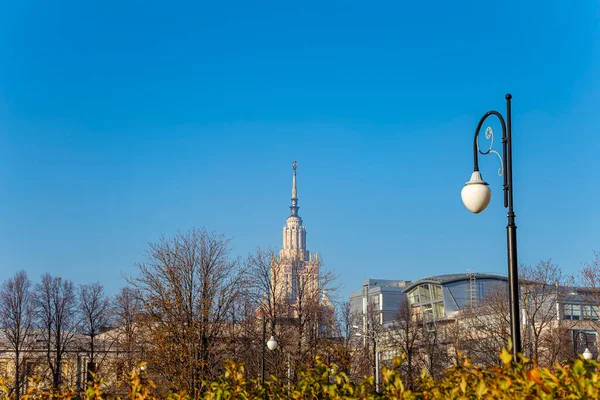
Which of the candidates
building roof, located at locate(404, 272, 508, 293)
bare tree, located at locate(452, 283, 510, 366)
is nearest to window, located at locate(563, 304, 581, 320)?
bare tree, located at locate(452, 283, 510, 366)

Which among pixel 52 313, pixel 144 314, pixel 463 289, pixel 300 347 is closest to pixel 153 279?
pixel 144 314

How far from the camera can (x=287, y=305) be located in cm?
4591

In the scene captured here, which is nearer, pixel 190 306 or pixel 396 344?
pixel 190 306

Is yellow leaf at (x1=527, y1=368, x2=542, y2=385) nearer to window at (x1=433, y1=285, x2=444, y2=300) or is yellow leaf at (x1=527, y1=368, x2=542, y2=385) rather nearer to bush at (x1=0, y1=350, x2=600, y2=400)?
bush at (x1=0, y1=350, x2=600, y2=400)

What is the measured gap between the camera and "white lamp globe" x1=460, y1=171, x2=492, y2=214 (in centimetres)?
1109

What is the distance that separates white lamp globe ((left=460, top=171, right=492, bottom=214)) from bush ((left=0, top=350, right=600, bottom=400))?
444 centimetres

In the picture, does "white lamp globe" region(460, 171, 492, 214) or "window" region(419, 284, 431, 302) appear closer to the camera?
"white lamp globe" region(460, 171, 492, 214)

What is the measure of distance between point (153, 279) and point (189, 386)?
555 centimetres

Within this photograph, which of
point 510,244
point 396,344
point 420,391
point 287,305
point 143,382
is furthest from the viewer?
point 396,344

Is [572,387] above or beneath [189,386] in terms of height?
above

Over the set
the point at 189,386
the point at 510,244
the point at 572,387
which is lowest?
the point at 189,386

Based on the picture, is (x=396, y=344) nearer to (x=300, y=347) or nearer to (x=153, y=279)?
(x=300, y=347)

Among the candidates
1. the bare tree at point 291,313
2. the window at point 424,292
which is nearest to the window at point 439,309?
the window at point 424,292

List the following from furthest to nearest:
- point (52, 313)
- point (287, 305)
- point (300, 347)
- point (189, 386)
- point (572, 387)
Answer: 1. point (52, 313)
2. point (287, 305)
3. point (300, 347)
4. point (189, 386)
5. point (572, 387)
